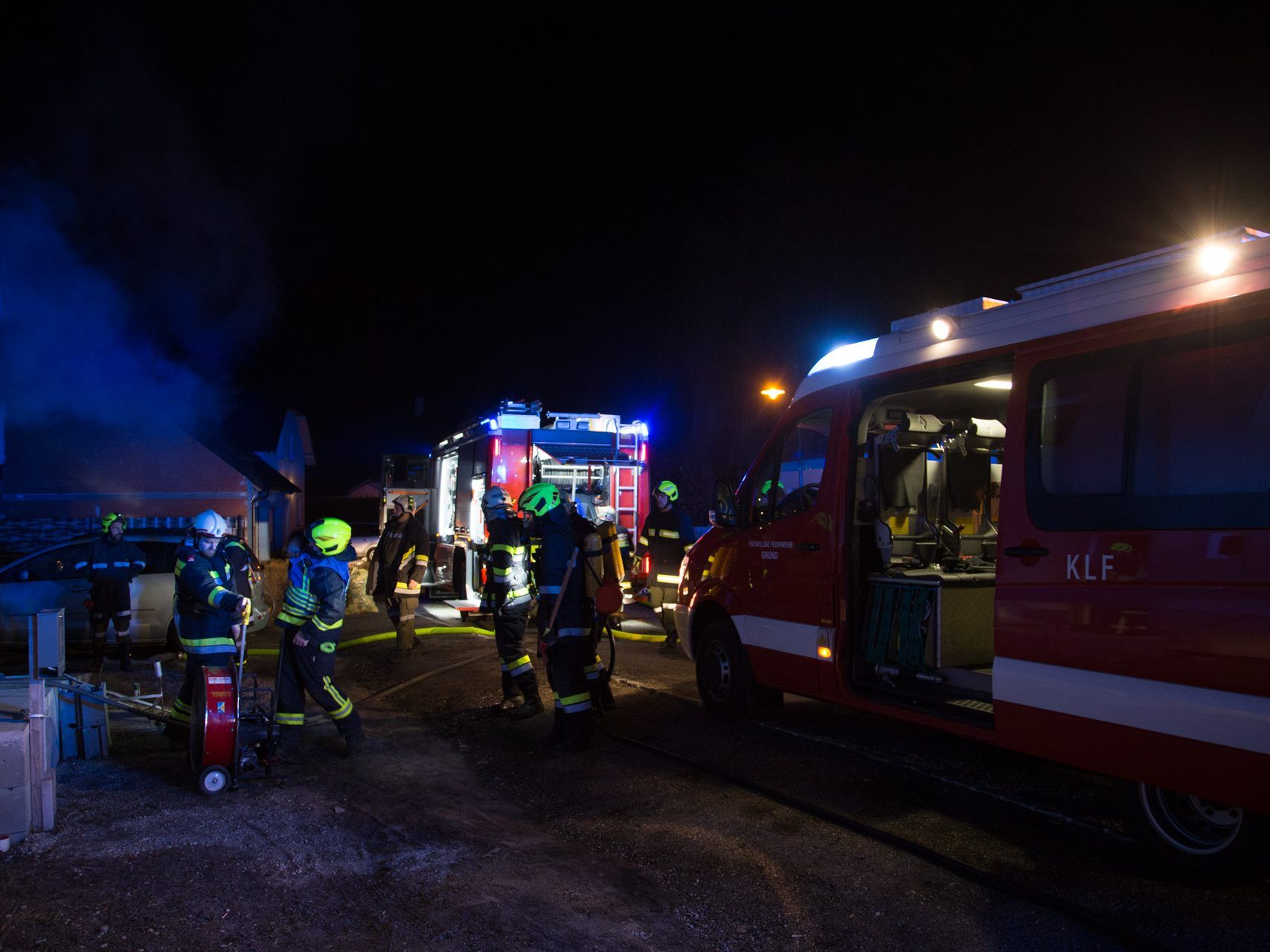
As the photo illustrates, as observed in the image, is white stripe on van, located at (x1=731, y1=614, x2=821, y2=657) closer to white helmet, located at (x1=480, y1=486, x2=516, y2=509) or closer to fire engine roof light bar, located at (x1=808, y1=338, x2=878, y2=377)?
fire engine roof light bar, located at (x1=808, y1=338, x2=878, y2=377)

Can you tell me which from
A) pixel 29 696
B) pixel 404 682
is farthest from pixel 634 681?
pixel 29 696

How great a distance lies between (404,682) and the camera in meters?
8.14

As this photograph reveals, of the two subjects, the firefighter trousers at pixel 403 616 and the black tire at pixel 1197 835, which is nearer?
the black tire at pixel 1197 835

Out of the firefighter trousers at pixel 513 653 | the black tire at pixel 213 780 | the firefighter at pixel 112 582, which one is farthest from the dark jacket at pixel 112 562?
the black tire at pixel 213 780

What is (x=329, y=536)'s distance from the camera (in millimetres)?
5535

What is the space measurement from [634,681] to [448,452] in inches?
279

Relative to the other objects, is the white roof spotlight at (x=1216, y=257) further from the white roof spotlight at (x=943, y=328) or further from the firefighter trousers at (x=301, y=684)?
the firefighter trousers at (x=301, y=684)

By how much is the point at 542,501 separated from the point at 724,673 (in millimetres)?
1912

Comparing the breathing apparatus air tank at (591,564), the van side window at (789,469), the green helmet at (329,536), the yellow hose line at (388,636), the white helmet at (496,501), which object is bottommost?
the yellow hose line at (388,636)

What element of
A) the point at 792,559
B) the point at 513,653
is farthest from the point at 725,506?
the point at 513,653

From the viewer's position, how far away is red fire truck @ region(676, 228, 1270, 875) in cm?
341

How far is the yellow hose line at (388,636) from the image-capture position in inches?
383

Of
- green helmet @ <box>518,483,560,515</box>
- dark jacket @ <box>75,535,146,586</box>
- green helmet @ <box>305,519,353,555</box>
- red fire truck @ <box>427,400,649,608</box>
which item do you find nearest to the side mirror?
green helmet @ <box>518,483,560,515</box>

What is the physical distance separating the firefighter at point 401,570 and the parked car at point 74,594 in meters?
1.40
